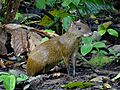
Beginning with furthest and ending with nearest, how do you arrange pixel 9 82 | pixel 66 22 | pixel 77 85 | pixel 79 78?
pixel 66 22 < pixel 79 78 < pixel 77 85 < pixel 9 82

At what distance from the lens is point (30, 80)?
4340 millimetres

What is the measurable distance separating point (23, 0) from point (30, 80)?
126 inches

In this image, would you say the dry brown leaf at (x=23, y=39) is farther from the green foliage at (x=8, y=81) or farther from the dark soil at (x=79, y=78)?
the green foliage at (x=8, y=81)

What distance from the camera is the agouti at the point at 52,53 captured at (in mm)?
4660

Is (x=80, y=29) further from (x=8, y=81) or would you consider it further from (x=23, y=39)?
(x=8, y=81)

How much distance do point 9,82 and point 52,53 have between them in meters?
0.95

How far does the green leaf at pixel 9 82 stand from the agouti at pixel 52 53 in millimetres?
745

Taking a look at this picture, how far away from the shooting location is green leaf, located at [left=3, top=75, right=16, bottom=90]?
378cm

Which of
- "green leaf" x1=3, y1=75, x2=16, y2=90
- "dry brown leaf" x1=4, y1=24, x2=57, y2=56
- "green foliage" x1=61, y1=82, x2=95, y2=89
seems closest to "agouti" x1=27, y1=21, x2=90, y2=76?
"dry brown leaf" x1=4, y1=24, x2=57, y2=56

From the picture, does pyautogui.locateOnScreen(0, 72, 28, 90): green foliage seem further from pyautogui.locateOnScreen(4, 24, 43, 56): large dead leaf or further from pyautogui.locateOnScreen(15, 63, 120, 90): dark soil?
A: pyautogui.locateOnScreen(4, 24, 43, 56): large dead leaf

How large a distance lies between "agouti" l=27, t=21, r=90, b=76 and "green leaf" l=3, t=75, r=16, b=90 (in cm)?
75

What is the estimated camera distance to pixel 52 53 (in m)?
4.69

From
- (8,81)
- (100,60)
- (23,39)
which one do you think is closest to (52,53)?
(23,39)

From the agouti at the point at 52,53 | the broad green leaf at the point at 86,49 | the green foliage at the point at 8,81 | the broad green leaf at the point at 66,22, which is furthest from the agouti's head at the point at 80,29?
the green foliage at the point at 8,81
